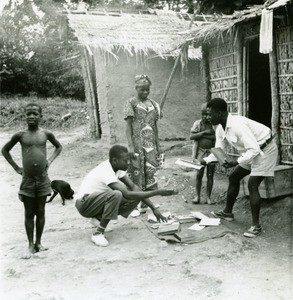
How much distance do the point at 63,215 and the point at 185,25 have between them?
26.2 ft

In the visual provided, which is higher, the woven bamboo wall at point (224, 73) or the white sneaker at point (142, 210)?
the woven bamboo wall at point (224, 73)

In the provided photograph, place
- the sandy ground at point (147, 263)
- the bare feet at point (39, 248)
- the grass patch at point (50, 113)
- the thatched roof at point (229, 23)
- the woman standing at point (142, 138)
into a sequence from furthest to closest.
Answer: the grass patch at point (50, 113) → the thatched roof at point (229, 23) → the woman standing at point (142, 138) → the bare feet at point (39, 248) → the sandy ground at point (147, 263)

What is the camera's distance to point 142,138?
5.38 m

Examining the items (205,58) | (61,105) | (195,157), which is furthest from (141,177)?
(61,105)

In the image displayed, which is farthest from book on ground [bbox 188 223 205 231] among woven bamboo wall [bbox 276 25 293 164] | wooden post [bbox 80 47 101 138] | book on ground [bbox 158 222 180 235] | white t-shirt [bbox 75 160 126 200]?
wooden post [bbox 80 47 101 138]

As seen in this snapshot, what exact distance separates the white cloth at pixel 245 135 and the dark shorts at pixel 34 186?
200 centimetres

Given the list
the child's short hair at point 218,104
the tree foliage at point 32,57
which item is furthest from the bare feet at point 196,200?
the tree foliage at point 32,57

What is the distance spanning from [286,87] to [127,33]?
583cm

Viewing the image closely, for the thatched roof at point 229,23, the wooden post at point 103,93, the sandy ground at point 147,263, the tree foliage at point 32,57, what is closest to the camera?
the sandy ground at point 147,263

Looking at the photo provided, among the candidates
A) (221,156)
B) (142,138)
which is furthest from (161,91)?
(221,156)

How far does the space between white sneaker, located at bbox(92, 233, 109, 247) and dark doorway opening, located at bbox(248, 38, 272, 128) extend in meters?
5.25

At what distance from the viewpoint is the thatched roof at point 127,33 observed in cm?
1027

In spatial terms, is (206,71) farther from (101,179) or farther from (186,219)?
(101,179)

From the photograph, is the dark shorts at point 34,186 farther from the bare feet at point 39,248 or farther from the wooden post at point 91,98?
the wooden post at point 91,98
